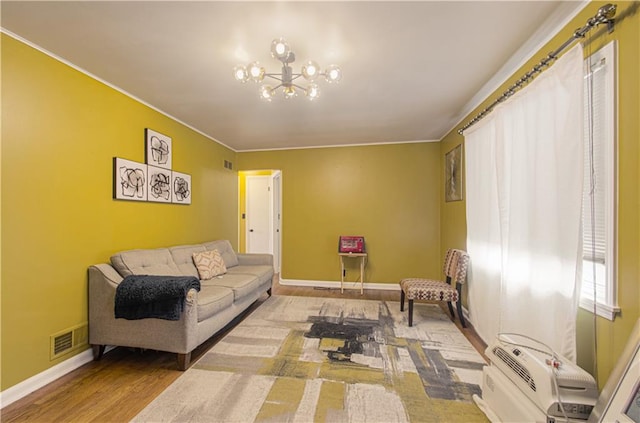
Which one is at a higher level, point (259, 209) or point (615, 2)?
point (615, 2)

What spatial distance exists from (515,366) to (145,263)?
2957mm

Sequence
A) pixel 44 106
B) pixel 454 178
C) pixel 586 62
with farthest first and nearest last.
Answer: pixel 454 178 → pixel 44 106 → pixel 586 62

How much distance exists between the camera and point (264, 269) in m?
3.48

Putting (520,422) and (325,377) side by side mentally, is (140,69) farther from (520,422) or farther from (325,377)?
(520,422)

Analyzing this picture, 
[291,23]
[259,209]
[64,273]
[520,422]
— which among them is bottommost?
[520,422]

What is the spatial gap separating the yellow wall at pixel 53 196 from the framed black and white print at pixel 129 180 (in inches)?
2.3

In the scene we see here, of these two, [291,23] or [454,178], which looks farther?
[454,178]

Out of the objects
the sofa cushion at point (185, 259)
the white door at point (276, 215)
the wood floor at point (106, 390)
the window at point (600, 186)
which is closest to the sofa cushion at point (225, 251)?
the sofa cushion at point (185, 259)

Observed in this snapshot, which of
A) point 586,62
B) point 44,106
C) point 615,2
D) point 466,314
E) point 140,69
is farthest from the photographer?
point 466,314

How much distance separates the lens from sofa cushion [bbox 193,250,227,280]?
9.57 ft

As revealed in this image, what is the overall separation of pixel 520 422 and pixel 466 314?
6.16 feet

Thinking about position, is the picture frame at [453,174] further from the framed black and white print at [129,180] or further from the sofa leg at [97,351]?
the sofa leg at [97,351]

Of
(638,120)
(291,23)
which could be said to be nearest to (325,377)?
(638,120)

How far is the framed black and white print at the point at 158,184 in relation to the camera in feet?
8.95
